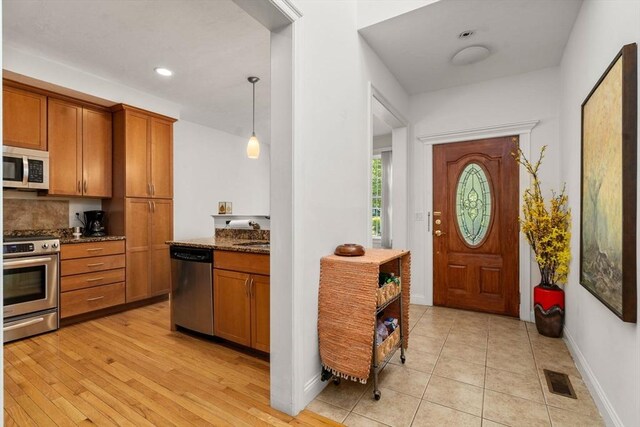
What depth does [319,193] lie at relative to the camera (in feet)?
6.75

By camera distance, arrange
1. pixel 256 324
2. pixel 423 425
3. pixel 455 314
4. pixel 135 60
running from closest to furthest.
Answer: pixel 423 425, pixel 256 324, pixel 135 60, pixel 455 314

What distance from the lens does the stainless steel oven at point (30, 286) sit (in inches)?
114

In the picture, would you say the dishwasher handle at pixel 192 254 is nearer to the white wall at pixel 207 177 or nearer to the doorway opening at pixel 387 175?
the doorway opening at pixel 387 175

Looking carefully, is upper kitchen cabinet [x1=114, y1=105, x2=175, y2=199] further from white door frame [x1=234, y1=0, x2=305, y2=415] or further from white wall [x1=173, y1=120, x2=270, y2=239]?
white door frame [x1=234, y1=0, x2=305, y2=415]

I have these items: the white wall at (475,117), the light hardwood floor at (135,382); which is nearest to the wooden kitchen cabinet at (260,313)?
the light hardwood floor at (135,382)

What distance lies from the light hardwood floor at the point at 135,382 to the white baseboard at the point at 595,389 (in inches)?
57.0

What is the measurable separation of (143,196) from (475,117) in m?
4.09

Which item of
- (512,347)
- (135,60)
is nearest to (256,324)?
(512,347)

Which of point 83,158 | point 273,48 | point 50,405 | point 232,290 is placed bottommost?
point 50,405

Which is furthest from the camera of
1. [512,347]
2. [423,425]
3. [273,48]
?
[512,347]

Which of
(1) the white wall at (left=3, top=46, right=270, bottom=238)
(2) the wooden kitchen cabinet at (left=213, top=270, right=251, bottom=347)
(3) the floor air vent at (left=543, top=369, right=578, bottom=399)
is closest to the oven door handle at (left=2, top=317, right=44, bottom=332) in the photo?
(1) the white wall at (left=3, top=46, right=270, bottom=238)

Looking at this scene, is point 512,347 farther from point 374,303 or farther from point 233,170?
point 233,170

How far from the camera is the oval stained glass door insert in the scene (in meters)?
3.57

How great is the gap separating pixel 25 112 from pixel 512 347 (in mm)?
5094
